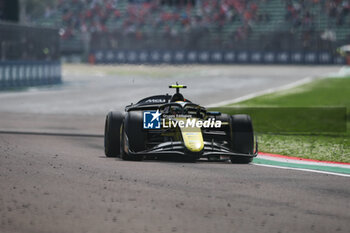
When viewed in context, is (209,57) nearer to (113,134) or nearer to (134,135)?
(113,134)

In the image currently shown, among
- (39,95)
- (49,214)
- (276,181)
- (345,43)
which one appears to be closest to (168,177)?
(276,181)

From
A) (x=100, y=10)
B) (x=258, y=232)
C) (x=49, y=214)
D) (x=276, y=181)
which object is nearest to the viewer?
(x=258, y=232)

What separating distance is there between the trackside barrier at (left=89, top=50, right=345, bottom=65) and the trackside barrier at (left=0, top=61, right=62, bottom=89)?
Result: 25.7m

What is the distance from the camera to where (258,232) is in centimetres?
591

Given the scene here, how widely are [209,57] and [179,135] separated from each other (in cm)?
5333

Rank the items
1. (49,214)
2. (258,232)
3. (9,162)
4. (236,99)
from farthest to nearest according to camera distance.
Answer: (236,99)
(9,162)
(49,214)
(258,232)

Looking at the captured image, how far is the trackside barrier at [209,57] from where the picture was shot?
6047 cm

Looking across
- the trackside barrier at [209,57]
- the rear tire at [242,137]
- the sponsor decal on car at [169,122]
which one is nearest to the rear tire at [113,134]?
the sponsor decal on car at [169,122]

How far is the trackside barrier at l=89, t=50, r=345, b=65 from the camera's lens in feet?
198

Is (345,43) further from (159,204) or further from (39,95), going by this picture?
(159,204)

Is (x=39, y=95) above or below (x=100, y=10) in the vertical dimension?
below

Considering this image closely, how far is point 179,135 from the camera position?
9820mm

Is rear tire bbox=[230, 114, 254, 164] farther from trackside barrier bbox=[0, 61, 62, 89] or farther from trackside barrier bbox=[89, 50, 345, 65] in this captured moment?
trackside barrier bbox=[89, 50, 345, 65]

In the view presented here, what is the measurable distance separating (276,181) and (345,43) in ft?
170
